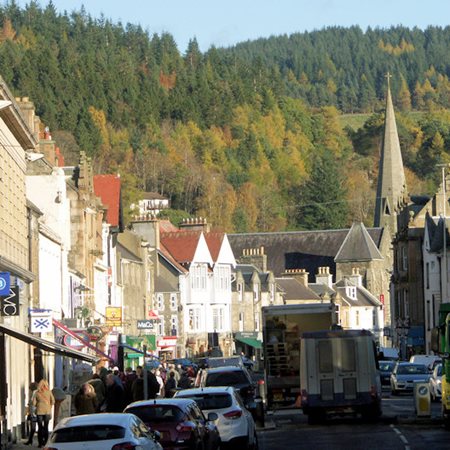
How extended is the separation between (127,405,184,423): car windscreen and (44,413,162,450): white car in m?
3.32

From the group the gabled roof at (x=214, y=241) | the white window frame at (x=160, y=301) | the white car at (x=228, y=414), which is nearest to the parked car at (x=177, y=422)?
the white car at (x=228, y=414)

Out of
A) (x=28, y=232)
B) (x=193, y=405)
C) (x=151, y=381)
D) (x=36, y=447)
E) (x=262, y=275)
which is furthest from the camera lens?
(x=262, y=275)

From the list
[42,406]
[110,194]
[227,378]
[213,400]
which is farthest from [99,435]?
[110,194]

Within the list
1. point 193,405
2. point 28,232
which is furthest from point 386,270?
point 193,405

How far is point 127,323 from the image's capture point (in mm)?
74312

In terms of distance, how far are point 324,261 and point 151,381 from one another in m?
136

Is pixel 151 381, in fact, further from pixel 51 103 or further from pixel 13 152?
pixel 51 103

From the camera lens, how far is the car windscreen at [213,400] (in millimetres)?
26609

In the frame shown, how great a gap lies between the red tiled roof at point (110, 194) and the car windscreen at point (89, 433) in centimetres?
5326

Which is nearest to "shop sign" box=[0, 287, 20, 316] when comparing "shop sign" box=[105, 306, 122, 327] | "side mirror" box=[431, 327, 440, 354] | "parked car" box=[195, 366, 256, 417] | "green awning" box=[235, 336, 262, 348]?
"parked car" box=[195, 366, 256, 417]

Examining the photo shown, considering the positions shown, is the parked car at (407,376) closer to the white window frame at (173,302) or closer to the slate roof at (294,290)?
the white window frame at (173,302)

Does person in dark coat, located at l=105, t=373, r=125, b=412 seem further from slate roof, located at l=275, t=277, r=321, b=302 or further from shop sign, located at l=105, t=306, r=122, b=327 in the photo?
slate roof, located at l=275, t=277, r=321, b=302

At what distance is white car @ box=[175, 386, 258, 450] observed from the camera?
1026 inches

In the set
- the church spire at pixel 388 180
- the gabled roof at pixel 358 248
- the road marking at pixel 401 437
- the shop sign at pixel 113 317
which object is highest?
the church spire at pixel 388 180
